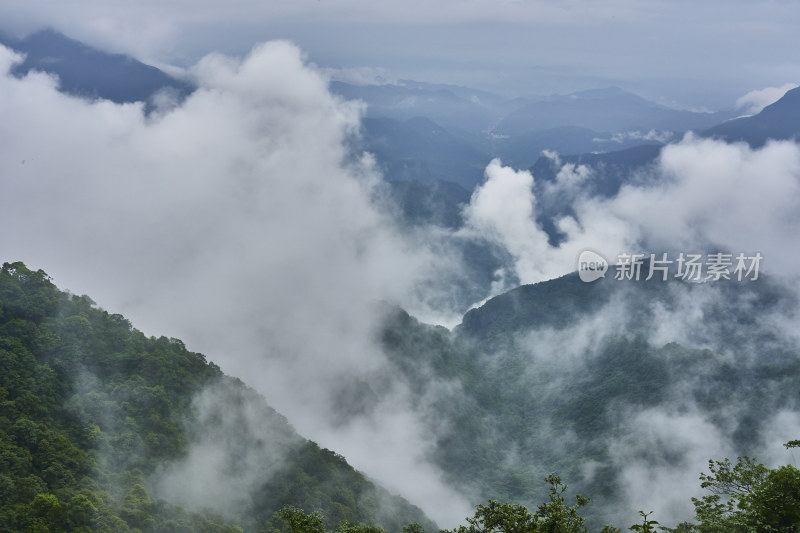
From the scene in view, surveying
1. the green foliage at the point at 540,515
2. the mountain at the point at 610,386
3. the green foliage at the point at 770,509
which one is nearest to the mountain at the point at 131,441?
the green foliage at the point at 540,515

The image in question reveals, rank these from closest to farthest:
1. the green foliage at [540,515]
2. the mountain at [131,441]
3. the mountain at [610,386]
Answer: the green foliage at [540,515], the mountain at [131,441], the mountain at [610,386]

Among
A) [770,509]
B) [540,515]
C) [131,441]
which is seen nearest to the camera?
[770,509]

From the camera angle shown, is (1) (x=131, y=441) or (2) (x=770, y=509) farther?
(1) (x=131, y=441)

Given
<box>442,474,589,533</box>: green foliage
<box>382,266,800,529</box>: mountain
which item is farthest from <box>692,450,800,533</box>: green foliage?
<box>382,266,800,529</box>: mountain

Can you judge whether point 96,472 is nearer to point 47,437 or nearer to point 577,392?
point 47,437

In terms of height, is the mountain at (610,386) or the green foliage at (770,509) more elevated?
the mountain at (610,386)

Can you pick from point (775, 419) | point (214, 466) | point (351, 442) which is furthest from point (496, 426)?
point (214, 466)

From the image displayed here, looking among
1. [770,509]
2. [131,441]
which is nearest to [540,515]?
[770,509]

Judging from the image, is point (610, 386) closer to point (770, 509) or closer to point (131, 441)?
point (131, 441)

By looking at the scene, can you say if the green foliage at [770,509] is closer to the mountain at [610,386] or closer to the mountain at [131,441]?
the mountain at [131,441]
